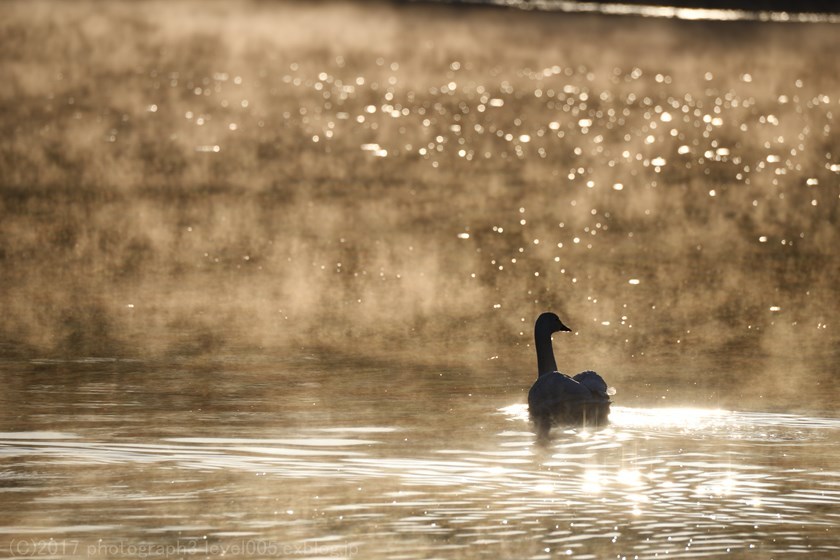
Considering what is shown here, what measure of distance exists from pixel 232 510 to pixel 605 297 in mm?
13842

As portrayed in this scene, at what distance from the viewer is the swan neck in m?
21.9

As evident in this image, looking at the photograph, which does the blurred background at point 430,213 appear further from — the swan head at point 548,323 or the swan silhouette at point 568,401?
the swan silhouette at point 568,401

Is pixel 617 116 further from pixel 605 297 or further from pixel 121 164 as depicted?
pixel 605 297

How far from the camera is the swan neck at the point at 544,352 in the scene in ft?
→ 71.8

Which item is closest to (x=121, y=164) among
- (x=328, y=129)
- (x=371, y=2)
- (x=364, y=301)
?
(x=328, y=129)

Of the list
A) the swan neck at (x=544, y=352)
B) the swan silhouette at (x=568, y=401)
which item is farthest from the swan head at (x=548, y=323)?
the swan silhouette at (x=568, y=401)

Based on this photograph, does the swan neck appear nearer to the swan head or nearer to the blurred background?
the swan head

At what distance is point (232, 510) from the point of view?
15750 mm

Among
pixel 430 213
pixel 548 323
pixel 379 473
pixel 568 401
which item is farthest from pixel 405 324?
pixel 430 213

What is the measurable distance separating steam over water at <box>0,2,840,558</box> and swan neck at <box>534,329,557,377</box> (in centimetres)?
51

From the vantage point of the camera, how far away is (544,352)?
2192cm

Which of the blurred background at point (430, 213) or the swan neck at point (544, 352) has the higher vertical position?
Result: the blurred background at point (430, 213)

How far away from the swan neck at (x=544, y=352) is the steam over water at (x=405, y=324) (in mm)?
512

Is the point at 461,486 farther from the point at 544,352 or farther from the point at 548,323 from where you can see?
the point at 548,323
